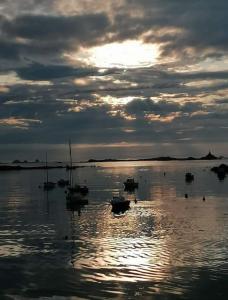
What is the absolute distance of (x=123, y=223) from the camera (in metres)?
64.9

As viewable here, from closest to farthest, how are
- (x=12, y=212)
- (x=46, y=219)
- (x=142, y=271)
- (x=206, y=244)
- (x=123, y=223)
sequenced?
(x=142, y=271) → (x=206, y=244) → (x=123, y=223) → (x=46, y=219) → (x=12, y=212)

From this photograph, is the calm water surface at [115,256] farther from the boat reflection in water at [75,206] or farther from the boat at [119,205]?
the boat reflection in water at [75,206]

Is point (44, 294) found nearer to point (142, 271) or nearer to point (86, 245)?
point (142, 271)

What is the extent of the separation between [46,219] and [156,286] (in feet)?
134

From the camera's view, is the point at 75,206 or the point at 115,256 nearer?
the point at 115,256

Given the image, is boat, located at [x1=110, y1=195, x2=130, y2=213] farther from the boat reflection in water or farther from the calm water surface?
the calm water surface

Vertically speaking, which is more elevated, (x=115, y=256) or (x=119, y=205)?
(x=119, y=205)

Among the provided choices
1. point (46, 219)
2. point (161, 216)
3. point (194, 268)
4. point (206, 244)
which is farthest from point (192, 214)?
point (194, 268)

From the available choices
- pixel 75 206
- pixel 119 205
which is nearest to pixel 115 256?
pixel 119 205

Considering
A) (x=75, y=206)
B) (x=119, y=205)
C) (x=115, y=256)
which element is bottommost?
(x=115, y=256)

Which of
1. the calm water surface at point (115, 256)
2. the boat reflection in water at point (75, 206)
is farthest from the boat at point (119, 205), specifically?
the calm water surface at point (115, 256)

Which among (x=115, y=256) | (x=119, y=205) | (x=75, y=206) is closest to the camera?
(x=115, y=256)

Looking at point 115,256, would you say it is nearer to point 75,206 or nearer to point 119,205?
point 119,205

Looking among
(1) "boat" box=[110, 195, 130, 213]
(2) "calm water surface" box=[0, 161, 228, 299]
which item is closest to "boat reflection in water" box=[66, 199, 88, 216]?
(1) "boat" box=[110, 195, 130, 213]
